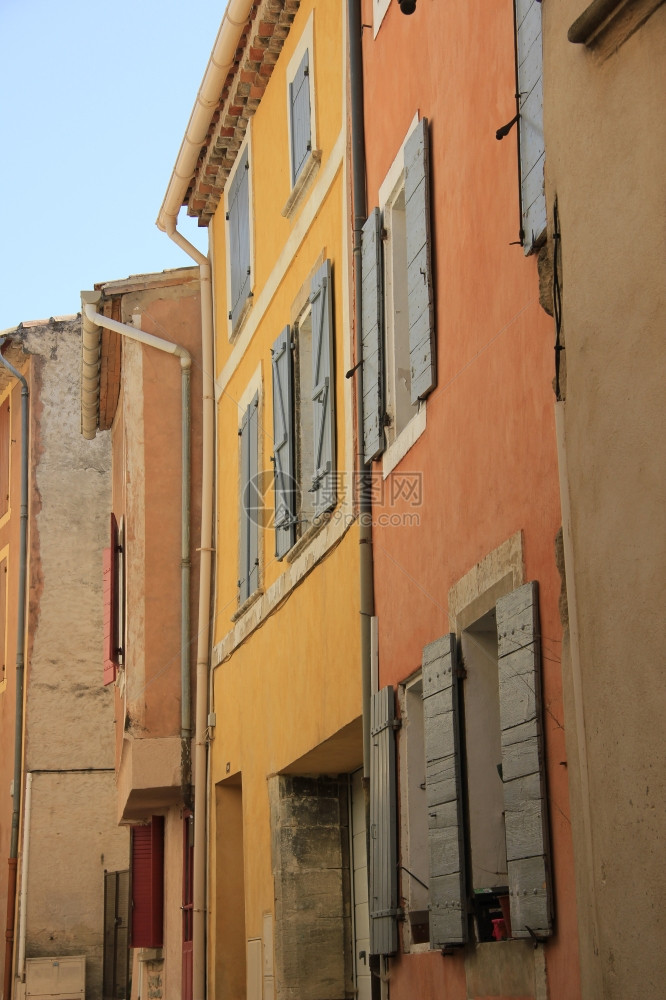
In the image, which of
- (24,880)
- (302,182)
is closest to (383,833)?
(302,182)

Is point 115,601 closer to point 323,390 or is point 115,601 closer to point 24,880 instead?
point 24,880

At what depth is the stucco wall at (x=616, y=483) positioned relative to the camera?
12.6 feet

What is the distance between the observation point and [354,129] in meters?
8.62

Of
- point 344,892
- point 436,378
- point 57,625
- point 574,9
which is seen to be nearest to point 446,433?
point 436,378

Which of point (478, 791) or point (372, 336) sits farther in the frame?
point (372, 336)

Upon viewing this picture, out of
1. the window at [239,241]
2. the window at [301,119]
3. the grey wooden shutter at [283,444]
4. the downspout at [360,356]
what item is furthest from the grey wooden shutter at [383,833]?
the window at [239,241]

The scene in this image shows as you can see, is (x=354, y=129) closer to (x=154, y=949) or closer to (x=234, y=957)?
(x=234, y=957)

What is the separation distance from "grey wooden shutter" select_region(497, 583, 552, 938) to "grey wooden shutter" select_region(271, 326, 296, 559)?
14.1 ft

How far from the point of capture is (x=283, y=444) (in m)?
10.0

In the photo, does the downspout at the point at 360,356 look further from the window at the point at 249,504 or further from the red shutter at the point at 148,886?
the red shutter at the point at 148,886

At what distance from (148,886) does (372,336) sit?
7.88 m

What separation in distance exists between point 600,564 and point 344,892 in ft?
19.8

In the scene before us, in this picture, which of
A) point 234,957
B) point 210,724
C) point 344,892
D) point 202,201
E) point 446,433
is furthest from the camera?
point 202,201

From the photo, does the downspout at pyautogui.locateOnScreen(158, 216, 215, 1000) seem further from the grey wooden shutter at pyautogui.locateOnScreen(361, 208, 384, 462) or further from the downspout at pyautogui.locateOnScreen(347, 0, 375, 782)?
the grey wooden shutter at pyautogui.locateOnScreen(361, 208, 384, 462)
